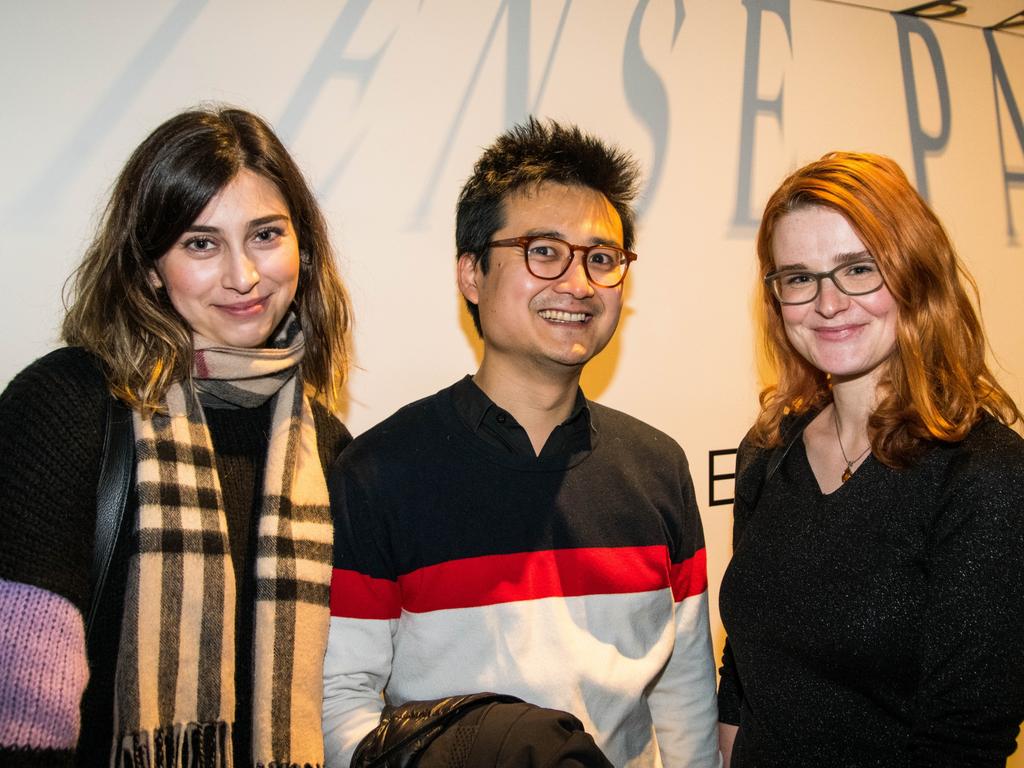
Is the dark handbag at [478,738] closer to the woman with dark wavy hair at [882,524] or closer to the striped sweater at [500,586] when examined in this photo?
the striped sweater at [500,586]

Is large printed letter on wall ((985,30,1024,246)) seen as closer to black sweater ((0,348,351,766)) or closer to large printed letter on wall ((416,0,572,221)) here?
large printed letter on wall ((416,0,572,221))

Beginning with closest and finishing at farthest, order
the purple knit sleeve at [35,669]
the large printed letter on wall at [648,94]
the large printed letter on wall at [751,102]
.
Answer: the purple knit sleeve at [35,669] → the large printed letter on wall at [648,94] → the large printed letter on wall at [751,102]

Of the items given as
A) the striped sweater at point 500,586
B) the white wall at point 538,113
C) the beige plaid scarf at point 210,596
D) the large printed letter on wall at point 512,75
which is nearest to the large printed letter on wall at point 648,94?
the white wall at point 538,113

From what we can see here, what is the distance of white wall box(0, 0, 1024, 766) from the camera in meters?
1.97

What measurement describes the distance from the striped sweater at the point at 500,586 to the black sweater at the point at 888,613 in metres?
0.19

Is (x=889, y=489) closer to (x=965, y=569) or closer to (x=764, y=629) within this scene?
(x=965, y=569)

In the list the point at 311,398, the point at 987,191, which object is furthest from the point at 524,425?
the point at 987,191

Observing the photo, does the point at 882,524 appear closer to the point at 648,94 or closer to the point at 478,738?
the point at 478,738

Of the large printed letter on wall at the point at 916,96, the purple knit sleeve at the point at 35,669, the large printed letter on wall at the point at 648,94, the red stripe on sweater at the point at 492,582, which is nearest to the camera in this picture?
the purple knit sleeve at the point at 35,669

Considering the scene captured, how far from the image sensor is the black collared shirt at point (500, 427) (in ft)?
5.64

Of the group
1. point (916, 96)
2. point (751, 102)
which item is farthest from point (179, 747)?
point (916, 96)

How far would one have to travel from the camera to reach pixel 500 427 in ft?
5.65

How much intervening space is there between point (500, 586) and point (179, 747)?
620 millimetres

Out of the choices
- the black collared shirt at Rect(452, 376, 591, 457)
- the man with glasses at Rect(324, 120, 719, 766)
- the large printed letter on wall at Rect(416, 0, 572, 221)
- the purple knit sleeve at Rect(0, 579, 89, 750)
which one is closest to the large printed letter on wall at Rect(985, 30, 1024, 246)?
the large printed letter on wall at Rect(416, 0, 572, 221)
